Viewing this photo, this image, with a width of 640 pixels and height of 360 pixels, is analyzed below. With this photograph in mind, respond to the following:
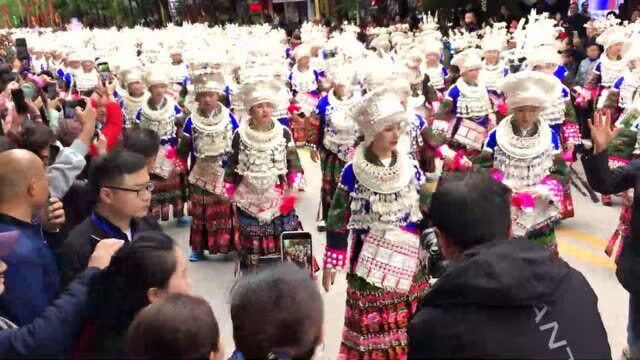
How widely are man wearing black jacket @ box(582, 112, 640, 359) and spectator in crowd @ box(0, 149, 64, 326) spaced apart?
2344 millimetres

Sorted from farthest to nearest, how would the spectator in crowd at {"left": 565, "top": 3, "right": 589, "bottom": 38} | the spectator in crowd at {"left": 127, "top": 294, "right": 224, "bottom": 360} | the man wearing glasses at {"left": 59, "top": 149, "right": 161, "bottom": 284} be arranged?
the spectator in crowd at {"left": 565, "top": 3, "right": 589, "bottom": 38} → the man wearing glasses at {"left": 59, "top": 149, "right": 161, "bottom": 284} → the spectator in crowd at {"left": 127, "top": 294, "right": 224, "bottom": 360}

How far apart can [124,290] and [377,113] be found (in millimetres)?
2033

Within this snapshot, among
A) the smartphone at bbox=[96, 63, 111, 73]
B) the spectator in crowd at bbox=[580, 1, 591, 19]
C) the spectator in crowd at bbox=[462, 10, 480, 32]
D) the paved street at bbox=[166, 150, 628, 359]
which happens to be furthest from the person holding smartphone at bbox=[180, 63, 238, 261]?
the spectator in crowd at bbox=[462, 10, 480, 32]

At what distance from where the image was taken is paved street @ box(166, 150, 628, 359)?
481 cm

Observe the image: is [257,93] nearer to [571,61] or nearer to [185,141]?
[185,141]

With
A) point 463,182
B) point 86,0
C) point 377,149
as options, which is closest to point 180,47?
point 377,149

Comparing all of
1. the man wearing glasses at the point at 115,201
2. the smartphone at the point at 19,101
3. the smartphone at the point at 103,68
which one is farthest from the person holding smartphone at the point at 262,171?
the smartphone at the point at 103,68

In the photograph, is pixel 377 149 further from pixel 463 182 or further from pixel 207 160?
pixel 207 160

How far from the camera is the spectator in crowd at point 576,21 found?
12219mm

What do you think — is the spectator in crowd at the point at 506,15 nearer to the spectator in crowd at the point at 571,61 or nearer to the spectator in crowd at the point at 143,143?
the spectator in crowd at the point at 571,61

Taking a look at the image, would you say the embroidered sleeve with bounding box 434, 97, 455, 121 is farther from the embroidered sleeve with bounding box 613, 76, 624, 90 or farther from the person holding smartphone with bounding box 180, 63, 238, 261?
the person holding smartphone with bounding box 180, 63, 238, 261

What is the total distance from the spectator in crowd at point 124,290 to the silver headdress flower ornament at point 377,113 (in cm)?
184

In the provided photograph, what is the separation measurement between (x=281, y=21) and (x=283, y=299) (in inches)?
887

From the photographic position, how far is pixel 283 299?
1.90 metres
